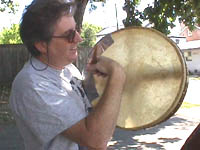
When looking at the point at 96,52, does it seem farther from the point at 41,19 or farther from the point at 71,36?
the point at 41,19

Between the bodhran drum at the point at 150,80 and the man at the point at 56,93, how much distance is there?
29cm

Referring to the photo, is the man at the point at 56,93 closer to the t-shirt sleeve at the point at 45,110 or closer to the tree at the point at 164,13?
the t-shirt sleeve at the point at 45,110

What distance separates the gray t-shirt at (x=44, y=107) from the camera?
4.49ft

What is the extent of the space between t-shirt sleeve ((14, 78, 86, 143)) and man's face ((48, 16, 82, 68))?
0.17 meters

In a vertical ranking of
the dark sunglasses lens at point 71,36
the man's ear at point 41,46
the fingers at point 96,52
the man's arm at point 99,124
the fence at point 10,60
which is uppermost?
the dark sunglasses lens at point 71,36

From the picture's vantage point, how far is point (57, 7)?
1494mm

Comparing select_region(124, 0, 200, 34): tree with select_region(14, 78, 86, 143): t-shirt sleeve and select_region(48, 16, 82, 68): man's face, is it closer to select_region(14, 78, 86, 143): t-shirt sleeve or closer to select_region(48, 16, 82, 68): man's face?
select_region(48, 16, 82, 68): man's face

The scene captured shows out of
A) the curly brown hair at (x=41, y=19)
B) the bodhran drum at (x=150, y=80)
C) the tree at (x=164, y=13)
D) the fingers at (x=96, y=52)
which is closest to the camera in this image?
the curly brown hair at (x=41, y=19)

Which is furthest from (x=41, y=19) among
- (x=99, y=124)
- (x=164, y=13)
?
(x=164, y=13)

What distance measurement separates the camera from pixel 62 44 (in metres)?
1.51

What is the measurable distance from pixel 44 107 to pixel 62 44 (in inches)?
12.6

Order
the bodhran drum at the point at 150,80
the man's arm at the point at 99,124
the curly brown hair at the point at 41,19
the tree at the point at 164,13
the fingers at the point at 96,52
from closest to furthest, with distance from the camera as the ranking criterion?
the man's arm at the point at 99,124, the curly brown hair at the point at 41,19, the fingers at the point at 96,52, the bodhran drum at the point at 150,80, the tree at the point at 164,13

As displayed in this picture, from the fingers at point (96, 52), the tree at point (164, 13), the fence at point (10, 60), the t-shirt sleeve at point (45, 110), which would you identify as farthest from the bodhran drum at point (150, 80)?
the fence at point (10, 60)

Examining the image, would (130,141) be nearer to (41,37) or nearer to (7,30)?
(41,37)
